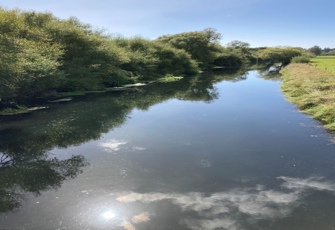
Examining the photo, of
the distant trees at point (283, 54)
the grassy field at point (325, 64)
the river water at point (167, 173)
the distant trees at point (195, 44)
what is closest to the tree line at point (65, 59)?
the river water at point (167, 173)

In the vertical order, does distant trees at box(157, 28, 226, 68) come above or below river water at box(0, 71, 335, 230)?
above

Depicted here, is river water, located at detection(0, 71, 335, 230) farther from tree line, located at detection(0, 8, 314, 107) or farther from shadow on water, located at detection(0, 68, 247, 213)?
tree line, located at detection(0, 8, 314, 107)

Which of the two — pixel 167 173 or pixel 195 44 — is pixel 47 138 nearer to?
pixel 167 173

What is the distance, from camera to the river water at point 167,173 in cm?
661

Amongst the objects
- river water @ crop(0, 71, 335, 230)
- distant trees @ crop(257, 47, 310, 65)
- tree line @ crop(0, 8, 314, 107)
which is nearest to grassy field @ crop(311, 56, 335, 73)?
distant trees @ crop(257, 47, 310, 65)

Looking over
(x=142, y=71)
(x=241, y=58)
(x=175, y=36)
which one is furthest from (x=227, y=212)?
(x=241, y=58)

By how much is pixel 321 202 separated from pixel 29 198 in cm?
751

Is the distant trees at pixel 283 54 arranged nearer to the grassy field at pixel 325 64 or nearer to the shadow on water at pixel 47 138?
the grassy field at pixel 325 64

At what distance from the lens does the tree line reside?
59.3 ft

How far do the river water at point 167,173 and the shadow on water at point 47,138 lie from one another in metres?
0.05

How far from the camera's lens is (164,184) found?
832 centimetres

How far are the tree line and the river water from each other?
4.21 m

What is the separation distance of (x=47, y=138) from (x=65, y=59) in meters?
17.9

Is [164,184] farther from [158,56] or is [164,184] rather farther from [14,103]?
[158,56]
